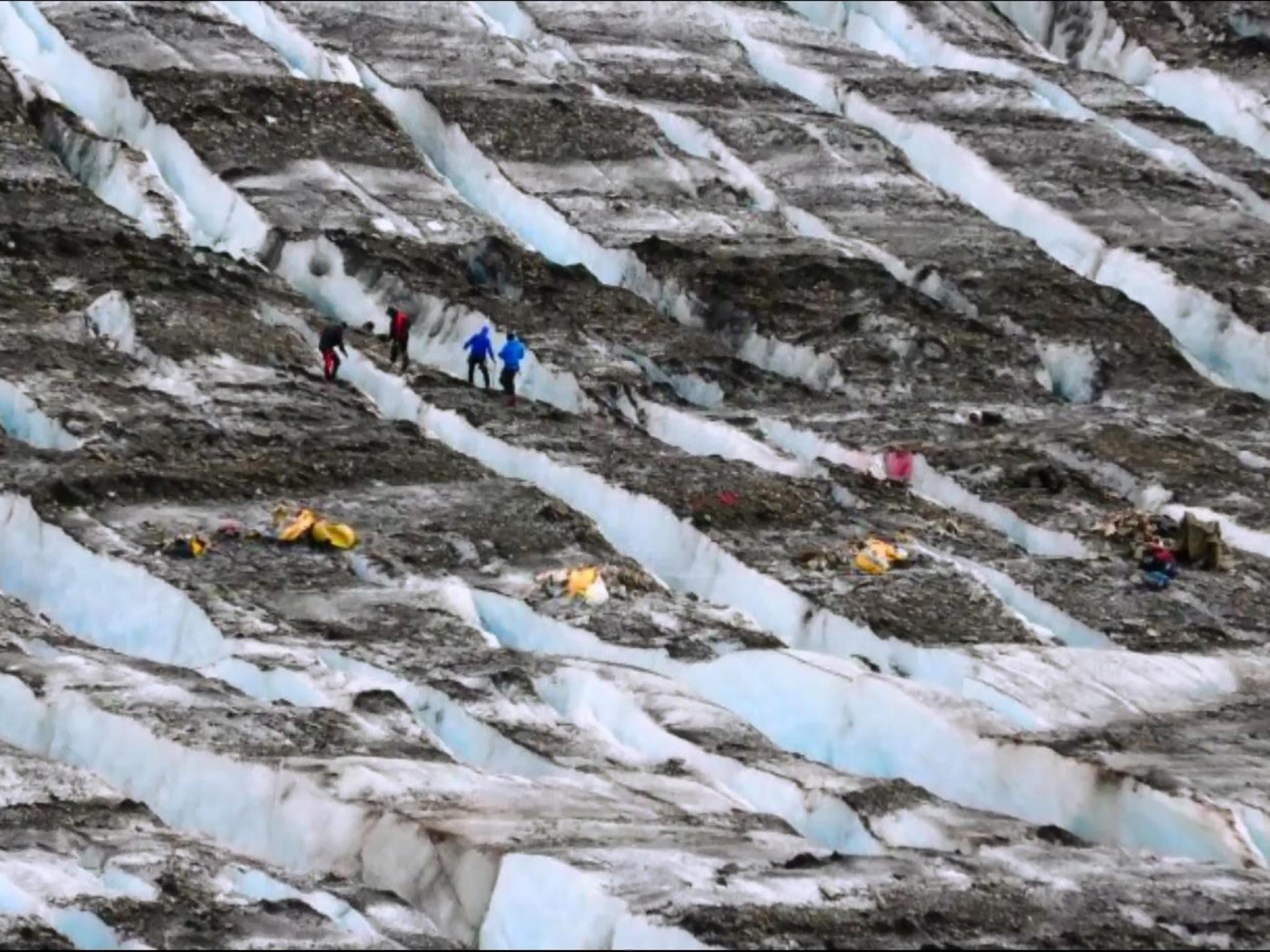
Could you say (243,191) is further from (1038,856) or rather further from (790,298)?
(1038,856)

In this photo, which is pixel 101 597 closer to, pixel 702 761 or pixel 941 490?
pixel 702 761

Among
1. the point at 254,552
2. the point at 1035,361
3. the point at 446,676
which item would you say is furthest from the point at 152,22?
the point at 446,676

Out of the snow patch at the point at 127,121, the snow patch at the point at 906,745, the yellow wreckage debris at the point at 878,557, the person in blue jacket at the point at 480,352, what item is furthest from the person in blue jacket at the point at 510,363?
the snow patch at the point at 906,745

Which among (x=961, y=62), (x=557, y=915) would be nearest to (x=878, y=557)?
(x=557, y=915)

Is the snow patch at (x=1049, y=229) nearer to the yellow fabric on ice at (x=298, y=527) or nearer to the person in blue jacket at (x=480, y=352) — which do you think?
the person in blue jacket at (x=480, y=352)

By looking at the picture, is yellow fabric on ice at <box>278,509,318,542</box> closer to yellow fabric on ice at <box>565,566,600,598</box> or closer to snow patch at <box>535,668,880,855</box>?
yellow fabric on ice at <box>565,566,600,598</box>
